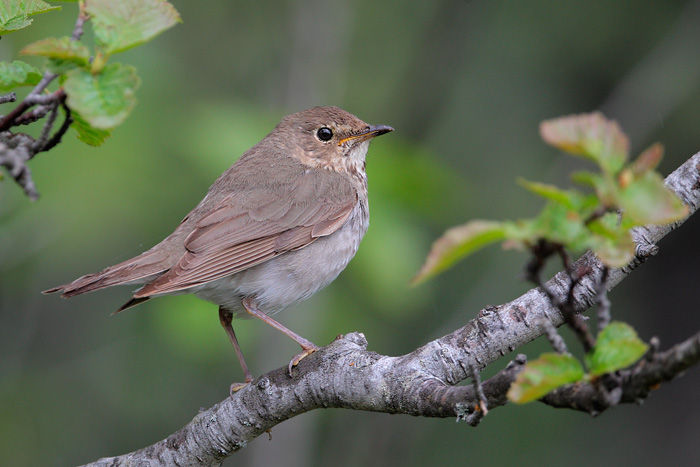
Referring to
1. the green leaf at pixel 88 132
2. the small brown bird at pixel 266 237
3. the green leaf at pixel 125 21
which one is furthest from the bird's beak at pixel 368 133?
the green leaf at pixel 125 21

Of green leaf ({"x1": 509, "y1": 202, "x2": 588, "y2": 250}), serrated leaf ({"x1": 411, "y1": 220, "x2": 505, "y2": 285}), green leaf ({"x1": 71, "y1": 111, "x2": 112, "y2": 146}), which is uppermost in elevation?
green leaf ({"x1": 71, "y1": 111, "x2": 112, "y2": 146})

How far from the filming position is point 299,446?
21.5 ft

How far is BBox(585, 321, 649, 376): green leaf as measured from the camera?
5.90ft

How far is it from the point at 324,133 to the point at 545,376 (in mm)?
3880

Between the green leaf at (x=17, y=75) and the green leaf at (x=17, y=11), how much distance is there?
162mm

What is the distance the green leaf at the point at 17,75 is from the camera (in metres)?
2.34

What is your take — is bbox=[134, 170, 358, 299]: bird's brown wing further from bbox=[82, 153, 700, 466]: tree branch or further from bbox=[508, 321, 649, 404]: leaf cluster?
bbox=[508, 321, 649, 404]: leaf cluster

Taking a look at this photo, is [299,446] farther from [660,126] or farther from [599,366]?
[599,366]

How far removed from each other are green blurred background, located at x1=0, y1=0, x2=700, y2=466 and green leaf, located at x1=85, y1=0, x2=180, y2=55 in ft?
11.3

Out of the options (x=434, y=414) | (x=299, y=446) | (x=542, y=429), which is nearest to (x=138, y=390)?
(x=299, y=446)

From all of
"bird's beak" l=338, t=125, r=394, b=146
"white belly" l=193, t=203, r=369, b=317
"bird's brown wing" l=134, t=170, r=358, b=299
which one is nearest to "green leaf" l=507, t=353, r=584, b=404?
"bird's brown wing" l=134, t=170, r=358, b=299

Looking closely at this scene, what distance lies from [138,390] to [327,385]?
4.47 m

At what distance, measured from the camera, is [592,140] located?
171 cm

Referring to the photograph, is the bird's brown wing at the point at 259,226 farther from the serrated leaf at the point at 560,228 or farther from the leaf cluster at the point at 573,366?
the serrated leaf at the point at 560,228
